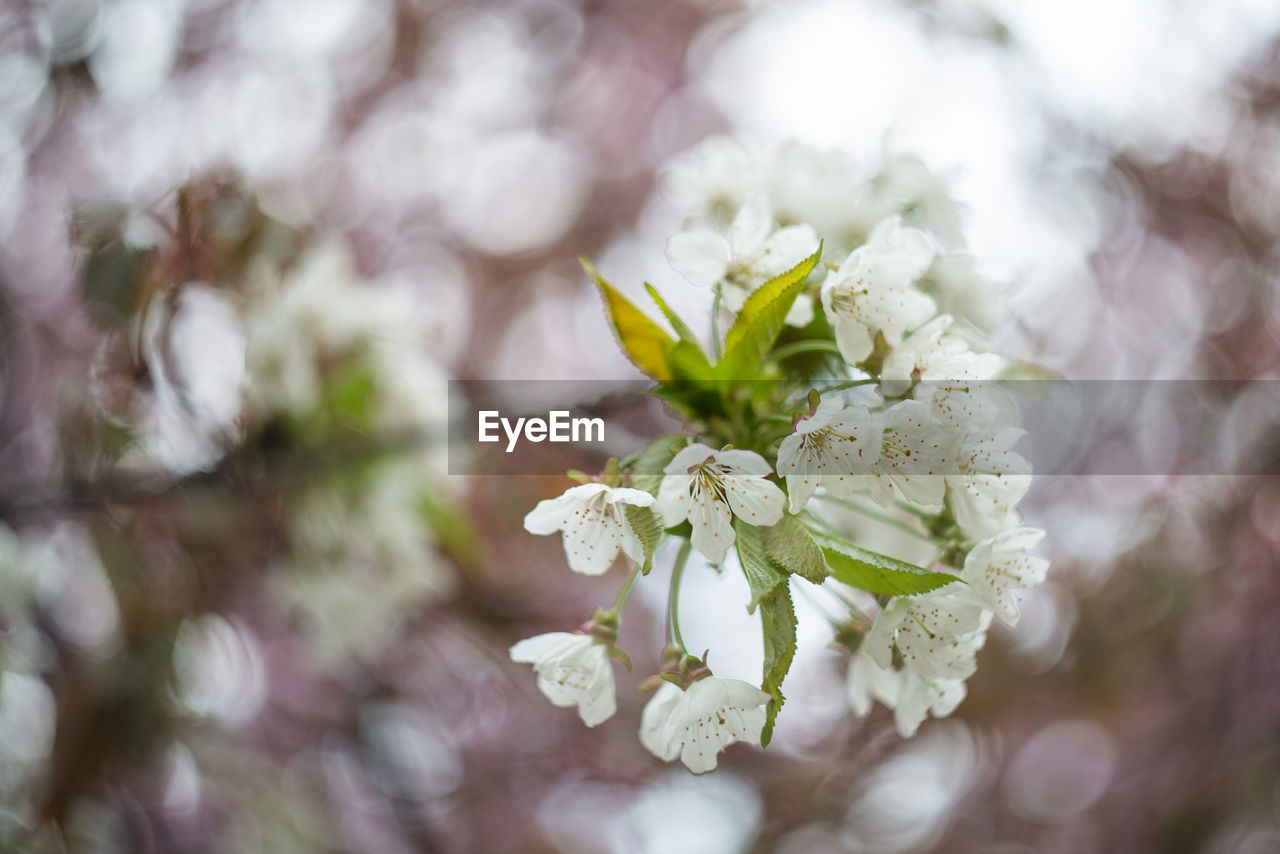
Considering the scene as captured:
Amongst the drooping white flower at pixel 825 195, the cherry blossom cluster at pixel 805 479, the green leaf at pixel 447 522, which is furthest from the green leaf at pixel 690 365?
the green leaf at pixel 447 522

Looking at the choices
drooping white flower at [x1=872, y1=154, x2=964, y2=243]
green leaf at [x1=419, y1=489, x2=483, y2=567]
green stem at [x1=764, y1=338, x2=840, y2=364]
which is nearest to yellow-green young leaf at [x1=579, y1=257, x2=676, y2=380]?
green stem at [x1=764, y1=338, x2=840, y2=364]

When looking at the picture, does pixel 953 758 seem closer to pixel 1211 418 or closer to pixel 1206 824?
pixel 1206 824

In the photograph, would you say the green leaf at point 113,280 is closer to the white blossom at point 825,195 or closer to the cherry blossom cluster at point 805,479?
the cherry blossom cluster at point 805,479

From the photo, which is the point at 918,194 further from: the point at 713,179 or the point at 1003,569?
the point at 1003,569

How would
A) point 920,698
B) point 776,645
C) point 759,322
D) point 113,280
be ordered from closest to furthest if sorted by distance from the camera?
point 776,645
point 759,322
point 920,698
point 113,280

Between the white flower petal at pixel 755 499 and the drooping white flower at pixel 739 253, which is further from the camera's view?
the drooping white flower at pixel 739 253

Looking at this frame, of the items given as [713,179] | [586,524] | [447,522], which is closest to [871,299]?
[586,524]

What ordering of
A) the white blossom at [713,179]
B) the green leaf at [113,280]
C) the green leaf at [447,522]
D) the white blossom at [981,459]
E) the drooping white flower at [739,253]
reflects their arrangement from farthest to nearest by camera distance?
the green leaf at [447,522] → the green leaf at [113,280] → the white blossom at [713,179] → the drooping white flower at [739,253] → the white blossom at [981,459]
